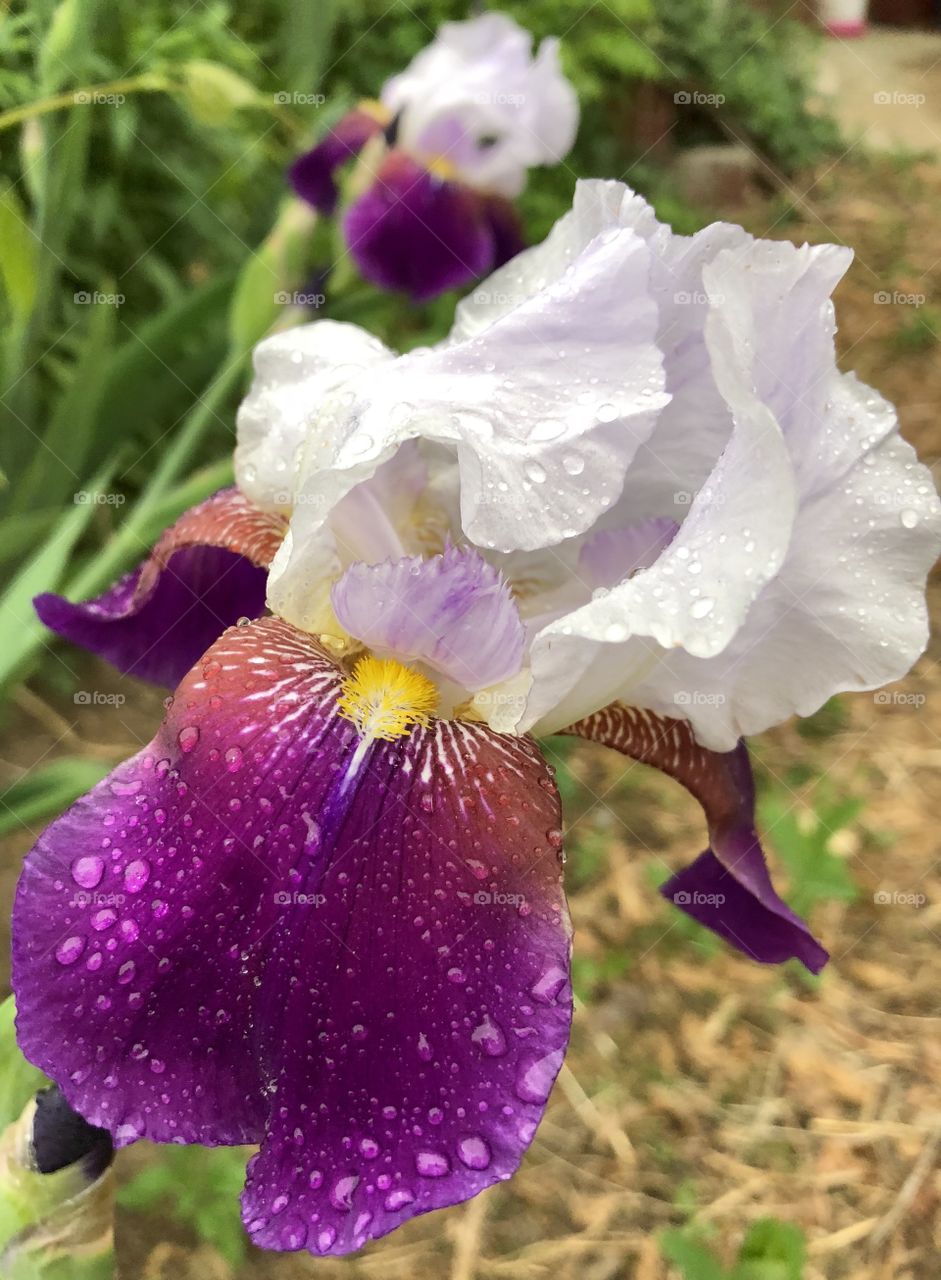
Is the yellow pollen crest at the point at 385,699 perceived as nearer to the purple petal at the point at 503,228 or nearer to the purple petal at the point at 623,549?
the purple petal at the point at 623,549

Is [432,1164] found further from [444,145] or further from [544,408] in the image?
[444,145]

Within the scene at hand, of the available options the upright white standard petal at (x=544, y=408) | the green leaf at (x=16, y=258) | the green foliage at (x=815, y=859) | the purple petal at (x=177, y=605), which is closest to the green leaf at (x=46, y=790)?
the purple petal at (x=177, y=605)

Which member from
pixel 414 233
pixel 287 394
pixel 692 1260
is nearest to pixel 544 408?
pixel 287 394

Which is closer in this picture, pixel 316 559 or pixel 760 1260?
pixel 316 559

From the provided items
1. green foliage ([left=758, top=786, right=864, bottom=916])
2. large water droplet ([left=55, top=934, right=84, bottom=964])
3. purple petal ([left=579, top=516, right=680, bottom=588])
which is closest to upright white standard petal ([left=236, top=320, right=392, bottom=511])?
purple petal ([left=579, top=516, right=680, bottom=588])

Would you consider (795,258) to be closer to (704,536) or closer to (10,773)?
(704,536)

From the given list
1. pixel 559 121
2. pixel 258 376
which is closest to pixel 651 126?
pixel 559 121
